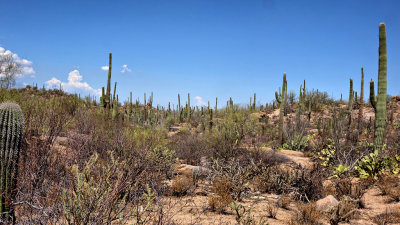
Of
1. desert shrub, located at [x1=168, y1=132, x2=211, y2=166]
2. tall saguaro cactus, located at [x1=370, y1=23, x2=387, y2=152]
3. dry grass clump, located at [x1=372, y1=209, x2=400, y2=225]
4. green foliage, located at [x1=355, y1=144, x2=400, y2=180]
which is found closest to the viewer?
dry grass clump, located at [x1=372, y1=209, x2=400, y2=225]

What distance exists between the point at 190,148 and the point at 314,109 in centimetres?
1971

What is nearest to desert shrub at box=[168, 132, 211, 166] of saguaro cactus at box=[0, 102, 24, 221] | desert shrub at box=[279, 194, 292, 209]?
desert shrub at box=[279, 194, 292, 209]

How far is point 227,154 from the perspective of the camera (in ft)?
25.4

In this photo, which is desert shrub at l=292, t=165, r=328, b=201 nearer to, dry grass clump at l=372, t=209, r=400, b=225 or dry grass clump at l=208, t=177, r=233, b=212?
dry grass clump at l=372, t=209, r=400, b=225

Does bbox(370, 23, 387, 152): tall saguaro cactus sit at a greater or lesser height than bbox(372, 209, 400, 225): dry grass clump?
greater

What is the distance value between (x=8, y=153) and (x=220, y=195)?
3.49 m

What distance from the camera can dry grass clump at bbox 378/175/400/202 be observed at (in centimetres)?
526

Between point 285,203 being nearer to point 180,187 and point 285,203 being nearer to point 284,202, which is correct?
point 284,202

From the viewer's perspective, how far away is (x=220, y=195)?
5.21 m

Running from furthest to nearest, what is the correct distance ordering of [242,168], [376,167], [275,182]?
[242,168], [376,167], [275,182]

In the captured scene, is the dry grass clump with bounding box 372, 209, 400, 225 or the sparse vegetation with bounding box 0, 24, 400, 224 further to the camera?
the dry grass clump with bounding box 372, 209, 400, 225

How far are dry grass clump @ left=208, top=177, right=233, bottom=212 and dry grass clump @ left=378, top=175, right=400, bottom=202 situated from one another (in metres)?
3.11

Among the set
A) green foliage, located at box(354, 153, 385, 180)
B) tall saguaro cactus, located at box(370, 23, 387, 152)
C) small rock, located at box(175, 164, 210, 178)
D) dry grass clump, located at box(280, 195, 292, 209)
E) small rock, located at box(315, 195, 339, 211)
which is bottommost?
dry grass clump, located at box(280, 195, 292, 209)

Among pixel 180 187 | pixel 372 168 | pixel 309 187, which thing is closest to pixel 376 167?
pixel 372 168
